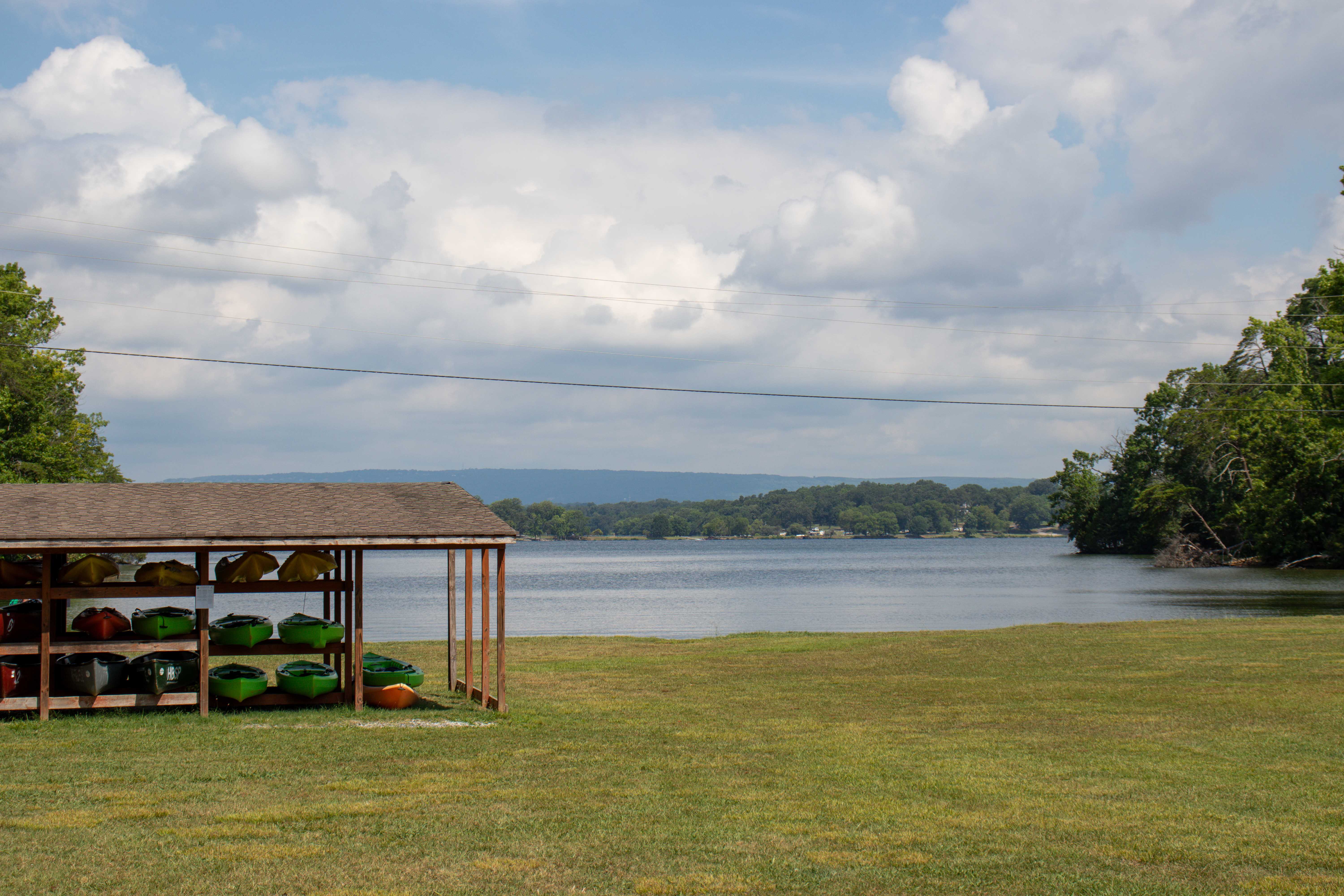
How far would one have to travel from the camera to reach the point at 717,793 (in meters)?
9.23

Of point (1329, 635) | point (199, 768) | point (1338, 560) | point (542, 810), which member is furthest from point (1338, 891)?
point (1338, 560)

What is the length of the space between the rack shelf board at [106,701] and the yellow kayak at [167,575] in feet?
4.35

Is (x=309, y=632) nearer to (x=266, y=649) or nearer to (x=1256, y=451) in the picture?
(x=266, y=649)

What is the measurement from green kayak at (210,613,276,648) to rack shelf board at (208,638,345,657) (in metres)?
0.03

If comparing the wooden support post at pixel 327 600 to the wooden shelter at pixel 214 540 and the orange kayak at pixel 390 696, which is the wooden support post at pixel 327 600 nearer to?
the wooden shelter at pixel 214 540

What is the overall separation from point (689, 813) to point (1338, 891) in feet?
13.7

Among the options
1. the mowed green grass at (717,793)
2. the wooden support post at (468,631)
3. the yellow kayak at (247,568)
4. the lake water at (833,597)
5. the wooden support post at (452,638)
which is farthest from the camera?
the lake water at (833,597)

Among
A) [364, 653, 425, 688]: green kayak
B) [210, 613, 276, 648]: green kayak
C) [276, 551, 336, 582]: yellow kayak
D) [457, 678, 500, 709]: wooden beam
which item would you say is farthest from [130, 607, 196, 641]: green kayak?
[457, 678, 500, 709]: wooden beam

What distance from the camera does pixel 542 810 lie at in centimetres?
862

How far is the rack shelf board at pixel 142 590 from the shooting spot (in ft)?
43.0

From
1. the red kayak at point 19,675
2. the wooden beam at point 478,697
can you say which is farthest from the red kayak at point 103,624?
the wooden beam at point 478,697

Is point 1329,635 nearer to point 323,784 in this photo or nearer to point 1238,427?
point 323,784

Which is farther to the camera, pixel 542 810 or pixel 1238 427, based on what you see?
pixel 1238 427

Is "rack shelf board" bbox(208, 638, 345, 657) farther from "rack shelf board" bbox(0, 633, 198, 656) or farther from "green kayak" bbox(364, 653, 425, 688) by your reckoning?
"green kayak" bbox(364, 653, 425, 688)
